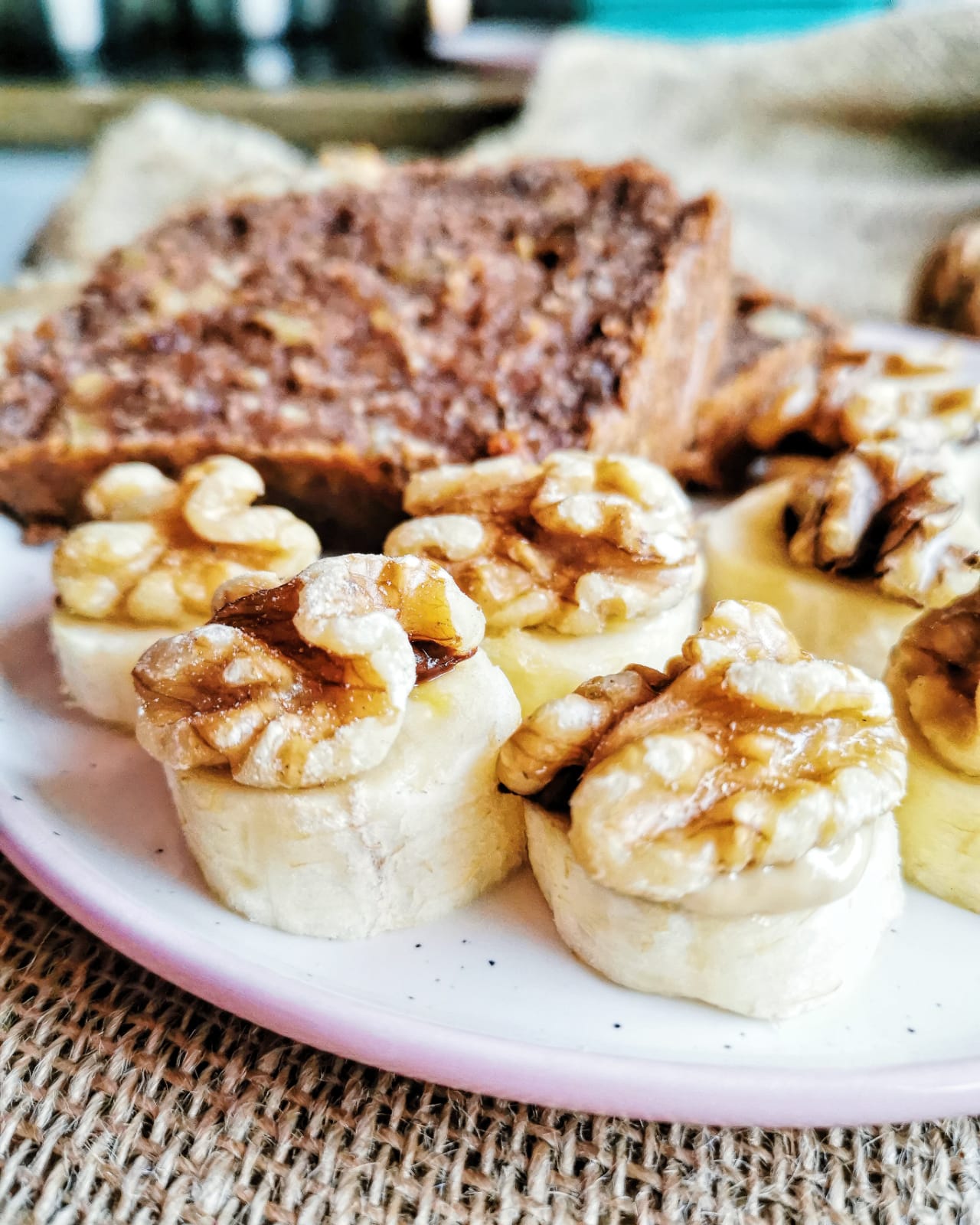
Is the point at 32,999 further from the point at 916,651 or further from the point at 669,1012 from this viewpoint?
the point at 916,651

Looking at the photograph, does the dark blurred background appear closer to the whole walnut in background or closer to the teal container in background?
the teal container in background

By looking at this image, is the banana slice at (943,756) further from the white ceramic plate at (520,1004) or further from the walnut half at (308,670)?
the walnut half at (308,670)

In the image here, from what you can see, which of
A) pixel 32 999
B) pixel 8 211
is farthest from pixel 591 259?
pixel 8 211

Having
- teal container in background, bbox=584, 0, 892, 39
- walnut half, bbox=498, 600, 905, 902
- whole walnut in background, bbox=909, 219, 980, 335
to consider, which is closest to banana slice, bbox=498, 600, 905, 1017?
walnut half, bbox=498, 600, 905, 902

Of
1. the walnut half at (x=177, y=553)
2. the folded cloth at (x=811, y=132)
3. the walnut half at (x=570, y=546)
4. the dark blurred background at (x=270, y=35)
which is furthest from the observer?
the dark blurred background at (x=270, y=35)

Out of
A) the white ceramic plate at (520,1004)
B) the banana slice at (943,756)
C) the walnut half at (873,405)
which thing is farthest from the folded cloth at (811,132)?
the white ceramic plate at (520,1004)

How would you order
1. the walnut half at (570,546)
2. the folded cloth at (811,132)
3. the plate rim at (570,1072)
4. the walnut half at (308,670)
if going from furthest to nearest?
the folded cloth at (811,132), the walnut half at (570,546), the walnut half at (308,670), the plate rim at (570,1072)
